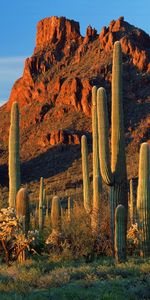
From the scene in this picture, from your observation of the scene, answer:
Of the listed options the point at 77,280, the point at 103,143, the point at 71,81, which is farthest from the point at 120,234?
the point at 71,81

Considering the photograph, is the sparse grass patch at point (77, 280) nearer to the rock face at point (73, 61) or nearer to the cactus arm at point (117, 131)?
the cactus arm at point (117, 131)

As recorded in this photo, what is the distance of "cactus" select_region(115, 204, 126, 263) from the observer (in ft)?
38.5

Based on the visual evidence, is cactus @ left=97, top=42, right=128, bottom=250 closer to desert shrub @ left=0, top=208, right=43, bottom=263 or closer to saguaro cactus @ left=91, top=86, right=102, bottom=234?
saguaro cactus @ left=91, top=86, right=102, bottom=234

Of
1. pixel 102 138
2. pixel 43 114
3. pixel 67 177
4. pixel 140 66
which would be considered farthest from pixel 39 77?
pixel 102 138

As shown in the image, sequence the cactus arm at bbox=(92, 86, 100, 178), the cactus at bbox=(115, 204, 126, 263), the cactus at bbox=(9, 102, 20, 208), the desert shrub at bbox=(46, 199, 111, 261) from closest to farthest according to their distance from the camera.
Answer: the cactus at bbox=(115, 204, 126, 263), the desert shrub at bbox=(46, 199, 111, 261), the cactus at bbox=(9, 102, 20, 208), the cactus arm at bbox=(92, 86, 100, 178)

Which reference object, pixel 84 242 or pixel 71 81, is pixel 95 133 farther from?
pixel 71 81

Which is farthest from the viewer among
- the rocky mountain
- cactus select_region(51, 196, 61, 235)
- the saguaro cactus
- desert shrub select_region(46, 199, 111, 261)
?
the rocky mountain

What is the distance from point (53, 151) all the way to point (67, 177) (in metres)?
9.03

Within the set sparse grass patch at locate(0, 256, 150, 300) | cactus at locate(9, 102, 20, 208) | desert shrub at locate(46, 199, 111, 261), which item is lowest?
sparse grass patch at locate(0, 256, 150, 300)

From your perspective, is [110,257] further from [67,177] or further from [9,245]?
[67,177]

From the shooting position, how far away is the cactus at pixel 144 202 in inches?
493

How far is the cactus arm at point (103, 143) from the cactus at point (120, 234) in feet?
3.39

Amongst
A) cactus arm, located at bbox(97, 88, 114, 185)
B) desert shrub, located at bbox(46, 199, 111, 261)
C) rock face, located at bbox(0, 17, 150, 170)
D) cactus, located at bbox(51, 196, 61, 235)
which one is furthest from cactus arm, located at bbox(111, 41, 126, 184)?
rock face, located at bbox(0, 17, 150, 170)

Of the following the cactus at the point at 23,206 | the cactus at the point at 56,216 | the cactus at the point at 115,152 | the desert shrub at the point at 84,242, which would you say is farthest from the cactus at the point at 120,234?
the cactus at the point at 56,216
